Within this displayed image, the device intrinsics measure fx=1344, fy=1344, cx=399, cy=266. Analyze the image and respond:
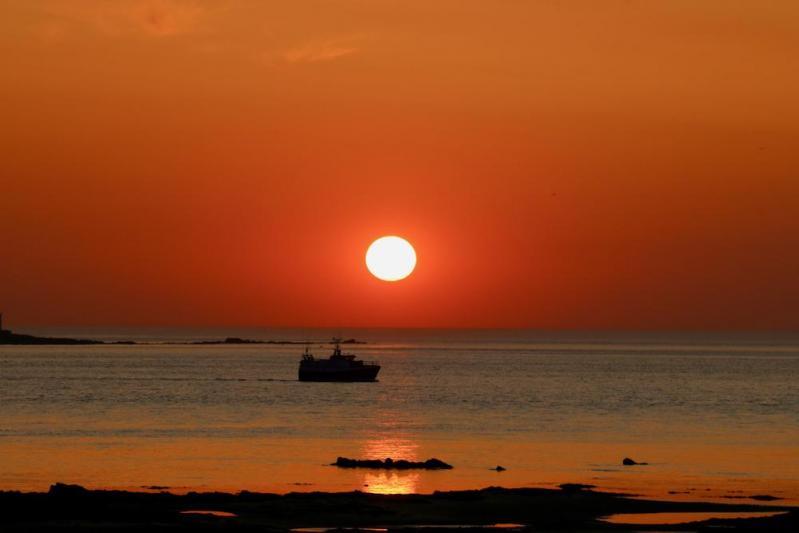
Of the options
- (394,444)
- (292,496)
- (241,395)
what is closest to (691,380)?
(241,395)

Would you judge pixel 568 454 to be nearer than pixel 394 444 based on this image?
Yes

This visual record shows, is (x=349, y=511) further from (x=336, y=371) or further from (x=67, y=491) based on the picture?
(x=336, y=371)

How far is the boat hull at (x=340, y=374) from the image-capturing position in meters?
164

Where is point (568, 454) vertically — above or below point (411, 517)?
above

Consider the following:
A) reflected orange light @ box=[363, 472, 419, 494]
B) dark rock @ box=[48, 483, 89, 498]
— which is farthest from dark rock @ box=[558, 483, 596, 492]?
dark rock @ box=[48, 483, 89, 498]

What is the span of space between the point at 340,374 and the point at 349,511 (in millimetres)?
118217

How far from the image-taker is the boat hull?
164 meters

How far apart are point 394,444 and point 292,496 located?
101 ft

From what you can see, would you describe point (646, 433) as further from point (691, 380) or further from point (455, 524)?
point (691, 380)

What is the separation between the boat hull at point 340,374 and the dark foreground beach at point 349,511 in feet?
361

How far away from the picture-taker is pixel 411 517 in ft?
156

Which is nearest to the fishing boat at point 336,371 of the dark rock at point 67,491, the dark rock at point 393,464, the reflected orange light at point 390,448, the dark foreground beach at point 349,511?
the reflected orange light at point 390,448

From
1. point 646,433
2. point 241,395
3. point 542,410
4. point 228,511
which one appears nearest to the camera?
point 228,511

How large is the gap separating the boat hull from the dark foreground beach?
110148 mm
